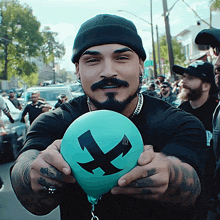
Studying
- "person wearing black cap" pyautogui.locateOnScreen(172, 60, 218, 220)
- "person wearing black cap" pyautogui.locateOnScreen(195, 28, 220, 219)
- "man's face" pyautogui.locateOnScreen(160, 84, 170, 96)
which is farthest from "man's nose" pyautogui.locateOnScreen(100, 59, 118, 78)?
"man's face" pyautogui.locateOnScreen(160, 84, 170, 96)

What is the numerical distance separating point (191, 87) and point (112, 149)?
134 inches

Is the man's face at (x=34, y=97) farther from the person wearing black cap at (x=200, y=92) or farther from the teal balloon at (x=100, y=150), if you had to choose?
the teal balloon at (x=100, y=150)

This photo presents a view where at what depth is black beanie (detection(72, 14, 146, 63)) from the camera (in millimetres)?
1854

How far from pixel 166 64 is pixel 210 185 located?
61.2 m

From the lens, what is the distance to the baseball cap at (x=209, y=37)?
308cm

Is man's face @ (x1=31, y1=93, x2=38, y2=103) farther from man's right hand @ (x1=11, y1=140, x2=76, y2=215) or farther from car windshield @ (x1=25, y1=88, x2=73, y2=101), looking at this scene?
man's right hand @ (x1=11, y1=140, x2=76, y2=215)

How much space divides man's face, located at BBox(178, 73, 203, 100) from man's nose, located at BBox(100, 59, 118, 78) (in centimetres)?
285

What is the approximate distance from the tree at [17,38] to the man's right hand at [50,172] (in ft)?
151

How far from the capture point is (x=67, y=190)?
1.81m

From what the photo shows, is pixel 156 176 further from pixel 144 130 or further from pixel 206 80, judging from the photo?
pixel 206 80

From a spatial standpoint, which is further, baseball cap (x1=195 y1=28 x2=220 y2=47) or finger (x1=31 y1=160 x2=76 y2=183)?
baseball cap (x1=195 y1=28 x2=220 y2=47)

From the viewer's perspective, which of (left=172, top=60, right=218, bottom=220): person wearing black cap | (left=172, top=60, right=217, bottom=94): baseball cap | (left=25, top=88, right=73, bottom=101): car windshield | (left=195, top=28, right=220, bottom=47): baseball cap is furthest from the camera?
(left=25, top=88, right=73, bottom=101): car windshield

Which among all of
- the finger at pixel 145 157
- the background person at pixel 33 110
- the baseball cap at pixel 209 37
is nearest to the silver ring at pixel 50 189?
the finger at pixel 145 157

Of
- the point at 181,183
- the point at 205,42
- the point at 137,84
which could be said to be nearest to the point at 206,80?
the point at 205,42
